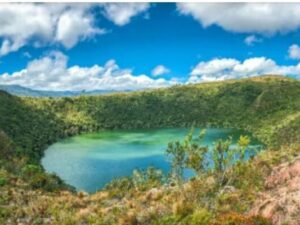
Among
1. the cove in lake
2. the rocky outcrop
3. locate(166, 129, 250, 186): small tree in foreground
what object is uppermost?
locate(166, 129, 250, 186): small tree in foreground

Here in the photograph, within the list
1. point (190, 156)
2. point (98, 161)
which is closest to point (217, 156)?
point (190, 156)

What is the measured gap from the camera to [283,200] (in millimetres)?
27875

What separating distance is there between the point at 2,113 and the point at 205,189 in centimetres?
15722

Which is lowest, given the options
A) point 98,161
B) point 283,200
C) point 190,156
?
point 98,161

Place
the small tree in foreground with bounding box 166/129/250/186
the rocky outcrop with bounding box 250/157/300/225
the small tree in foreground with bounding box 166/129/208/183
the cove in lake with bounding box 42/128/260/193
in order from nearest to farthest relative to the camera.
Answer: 1. the rocky outcrop with bounding box 250/157/300/225
2. the small tree in foreground with bounding box 166/129/250/186
3. the small tree in foreground with bounding box 166/129/208/183
4. the cove in lake with bounding box 42/128/260/193

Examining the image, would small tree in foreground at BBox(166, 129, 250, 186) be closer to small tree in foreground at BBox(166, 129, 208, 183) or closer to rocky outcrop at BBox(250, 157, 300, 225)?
small tree in foreground at BBox(166, 129, 208, 183)

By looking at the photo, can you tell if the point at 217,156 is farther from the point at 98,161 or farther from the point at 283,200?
the point at 98,161

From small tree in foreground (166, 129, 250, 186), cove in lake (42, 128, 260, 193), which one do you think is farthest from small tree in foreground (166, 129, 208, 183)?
cove in lake (42, 128, 260, 193)

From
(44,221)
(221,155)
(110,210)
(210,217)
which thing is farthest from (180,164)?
(210,217)

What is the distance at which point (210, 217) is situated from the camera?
88.5 feet

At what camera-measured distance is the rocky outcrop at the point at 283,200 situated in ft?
86.7

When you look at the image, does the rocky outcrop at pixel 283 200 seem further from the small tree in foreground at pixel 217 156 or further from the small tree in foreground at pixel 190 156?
the small tree in foreground at pixel 190 156

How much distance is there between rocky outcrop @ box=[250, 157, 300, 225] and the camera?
1041 inches

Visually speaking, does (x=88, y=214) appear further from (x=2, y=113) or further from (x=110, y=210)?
(x=2, y=113)
